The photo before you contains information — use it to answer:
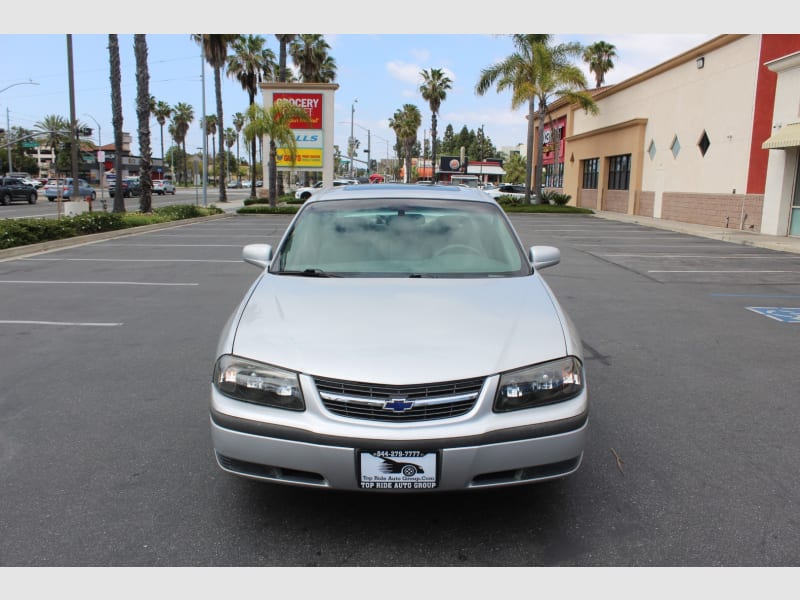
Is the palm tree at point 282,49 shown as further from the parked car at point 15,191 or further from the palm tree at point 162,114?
the palm tree at point 162,114

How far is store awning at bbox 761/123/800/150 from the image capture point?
18031 millimetres

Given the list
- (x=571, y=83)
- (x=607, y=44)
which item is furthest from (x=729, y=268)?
(x=607, y=44)

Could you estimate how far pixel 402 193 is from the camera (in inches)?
197

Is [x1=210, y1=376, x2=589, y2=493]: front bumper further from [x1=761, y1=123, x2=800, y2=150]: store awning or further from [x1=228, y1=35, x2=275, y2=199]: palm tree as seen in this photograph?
[x1=228, y1=35, x2=275, y2=199]: palm tree

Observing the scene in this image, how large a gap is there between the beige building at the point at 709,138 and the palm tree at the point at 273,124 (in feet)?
54.2

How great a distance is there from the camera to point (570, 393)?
3125 millimetres

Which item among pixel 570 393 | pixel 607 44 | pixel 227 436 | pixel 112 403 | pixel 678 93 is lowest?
pixel 112 403

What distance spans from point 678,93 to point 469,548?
28.4 meters

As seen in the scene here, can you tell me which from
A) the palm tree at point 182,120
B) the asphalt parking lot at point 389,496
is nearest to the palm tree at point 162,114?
the palm tree at point 182,120

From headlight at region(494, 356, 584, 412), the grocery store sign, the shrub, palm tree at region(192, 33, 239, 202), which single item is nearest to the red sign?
the grocery store sign

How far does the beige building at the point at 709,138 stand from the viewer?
20.0 meters

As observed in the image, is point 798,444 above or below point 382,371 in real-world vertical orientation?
below

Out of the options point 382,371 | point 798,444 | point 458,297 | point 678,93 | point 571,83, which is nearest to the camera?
point 382,371

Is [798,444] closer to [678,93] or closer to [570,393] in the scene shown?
[570,393]
